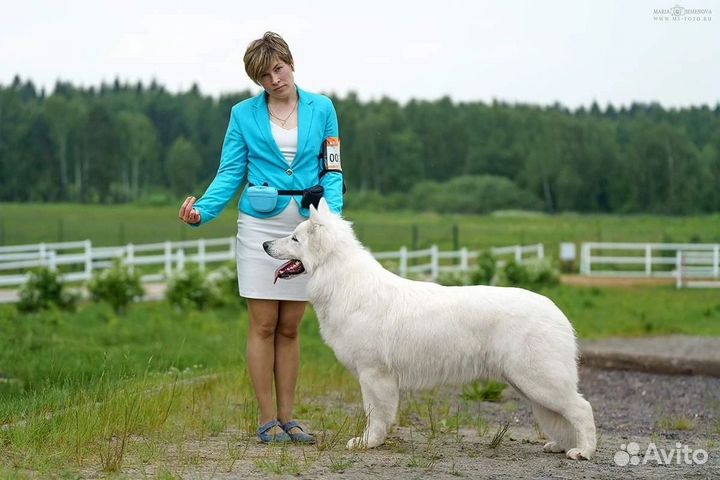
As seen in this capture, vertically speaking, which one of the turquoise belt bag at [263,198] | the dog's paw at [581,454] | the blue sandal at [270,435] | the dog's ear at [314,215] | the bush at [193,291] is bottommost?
the bush at [193,291]

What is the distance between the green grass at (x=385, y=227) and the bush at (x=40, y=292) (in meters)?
19.1

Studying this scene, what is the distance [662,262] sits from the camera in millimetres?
31984

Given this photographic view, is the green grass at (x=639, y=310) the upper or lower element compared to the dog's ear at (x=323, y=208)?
lower

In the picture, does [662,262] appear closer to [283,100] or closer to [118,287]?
[118,287]

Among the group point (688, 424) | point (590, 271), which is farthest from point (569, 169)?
point (688, 424)

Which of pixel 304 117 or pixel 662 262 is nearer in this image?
pixel 304 117

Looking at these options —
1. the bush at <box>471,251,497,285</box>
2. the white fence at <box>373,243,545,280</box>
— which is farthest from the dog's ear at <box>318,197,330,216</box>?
the white fence at <box>373,243,545,280</box>

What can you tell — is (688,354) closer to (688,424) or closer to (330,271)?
(688,424)

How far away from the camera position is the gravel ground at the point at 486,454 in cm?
571

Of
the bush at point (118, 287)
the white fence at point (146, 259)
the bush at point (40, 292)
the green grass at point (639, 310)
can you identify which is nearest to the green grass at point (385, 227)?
the white fence at point (146, 259)

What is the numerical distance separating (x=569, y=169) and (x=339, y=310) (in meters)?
38.0

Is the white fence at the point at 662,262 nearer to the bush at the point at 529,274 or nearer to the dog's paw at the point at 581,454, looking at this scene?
the bush at the point at 529,274

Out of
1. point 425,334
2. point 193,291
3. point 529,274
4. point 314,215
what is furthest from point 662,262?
point 314,215

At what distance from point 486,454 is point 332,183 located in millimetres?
1932
